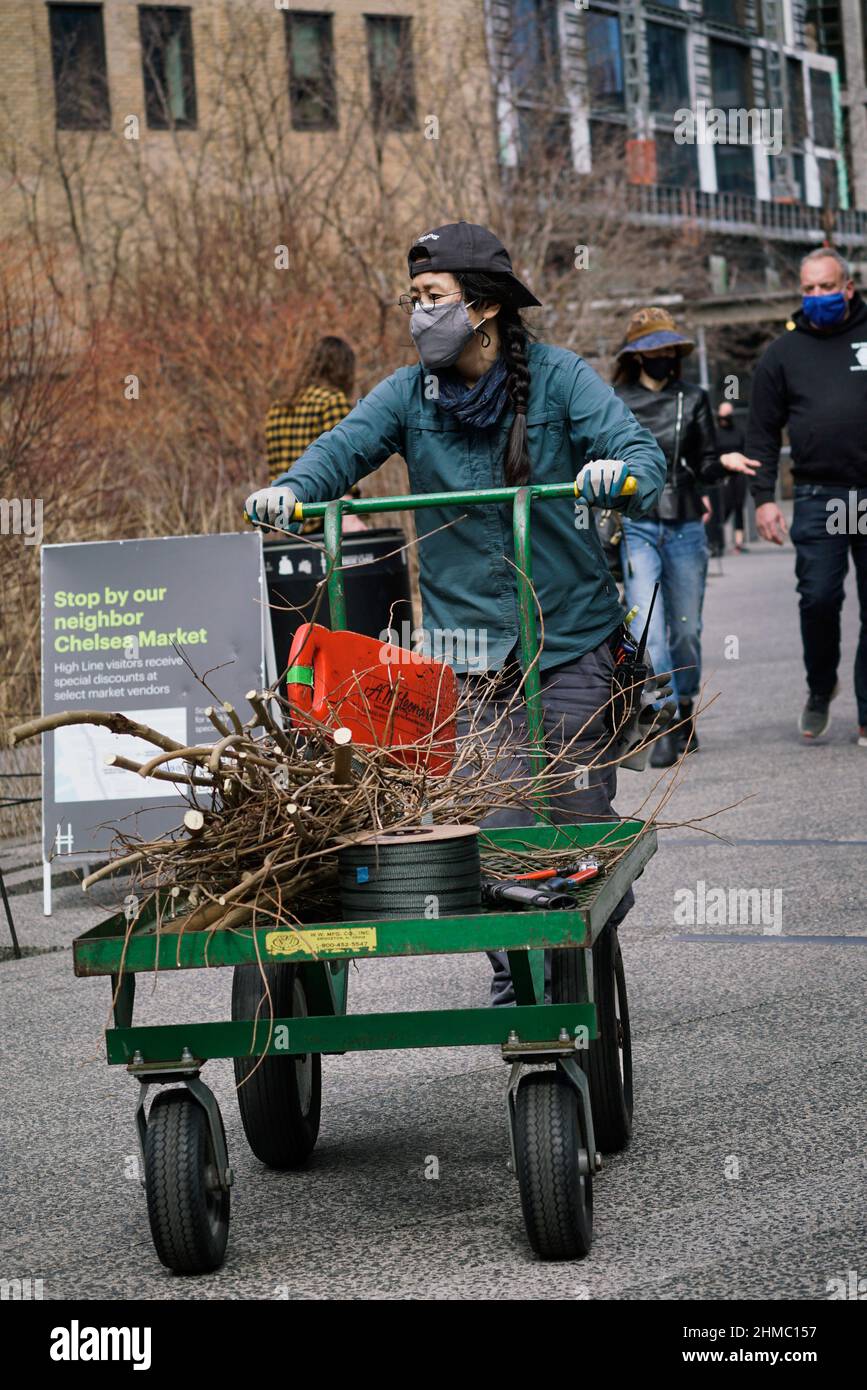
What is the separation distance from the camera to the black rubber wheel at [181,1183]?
13.3 feet

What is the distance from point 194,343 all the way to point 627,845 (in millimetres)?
14174

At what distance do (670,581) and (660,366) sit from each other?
114 cm

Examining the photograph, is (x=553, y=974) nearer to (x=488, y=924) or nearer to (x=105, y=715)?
(x=488, y=924)

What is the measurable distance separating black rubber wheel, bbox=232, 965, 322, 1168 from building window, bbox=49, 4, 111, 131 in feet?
94.6

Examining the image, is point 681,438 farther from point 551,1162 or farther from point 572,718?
point 551,1162

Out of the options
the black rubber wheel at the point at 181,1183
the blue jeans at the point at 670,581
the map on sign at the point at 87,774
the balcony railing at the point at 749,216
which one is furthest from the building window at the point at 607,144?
the black rubber wheel at the point at 181,1183

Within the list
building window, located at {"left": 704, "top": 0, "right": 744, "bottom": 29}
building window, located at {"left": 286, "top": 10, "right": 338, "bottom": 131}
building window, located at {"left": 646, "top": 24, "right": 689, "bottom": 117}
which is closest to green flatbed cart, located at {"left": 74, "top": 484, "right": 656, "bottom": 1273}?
building window, located at {"left": 286, "top": 10, "right": 338, "bottom": 131}

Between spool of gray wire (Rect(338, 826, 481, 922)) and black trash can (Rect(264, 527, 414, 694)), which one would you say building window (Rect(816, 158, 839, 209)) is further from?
spool of gray wire (Rect(338, 826, 481, 922))

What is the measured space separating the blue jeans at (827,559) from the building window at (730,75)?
46038 mm

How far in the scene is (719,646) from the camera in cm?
1653

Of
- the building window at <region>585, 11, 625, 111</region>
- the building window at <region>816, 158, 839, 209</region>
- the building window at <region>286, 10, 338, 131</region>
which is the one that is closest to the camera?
the building window at <region>286, 10, 338, 131</region>

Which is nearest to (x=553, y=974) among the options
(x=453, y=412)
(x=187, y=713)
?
(x=453, y=412)

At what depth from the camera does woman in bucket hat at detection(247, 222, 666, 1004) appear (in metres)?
5.11

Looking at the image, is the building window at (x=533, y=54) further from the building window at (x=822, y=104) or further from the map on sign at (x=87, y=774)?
the building window at (x=822, y=104)
